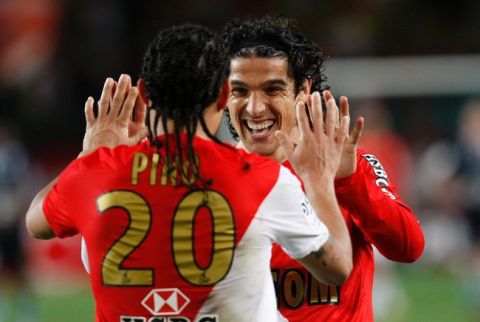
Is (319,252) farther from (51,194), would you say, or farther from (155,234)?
(51,194)

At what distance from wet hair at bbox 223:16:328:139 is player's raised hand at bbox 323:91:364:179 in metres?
0.78

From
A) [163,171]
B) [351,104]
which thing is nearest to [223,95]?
[163,171]

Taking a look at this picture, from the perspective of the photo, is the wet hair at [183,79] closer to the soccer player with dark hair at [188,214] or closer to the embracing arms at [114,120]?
the soccer player with dark hair at [188,214]

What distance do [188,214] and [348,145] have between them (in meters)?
0.82

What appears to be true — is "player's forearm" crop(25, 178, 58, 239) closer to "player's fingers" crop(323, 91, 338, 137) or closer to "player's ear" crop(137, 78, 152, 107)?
"player's ear" crop(137, 78, 152, 107)

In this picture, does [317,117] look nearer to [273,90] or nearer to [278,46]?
[273,90]

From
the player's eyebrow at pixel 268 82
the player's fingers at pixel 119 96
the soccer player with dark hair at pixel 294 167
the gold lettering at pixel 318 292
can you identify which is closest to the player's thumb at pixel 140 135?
the player's fingers at pixel 119 96

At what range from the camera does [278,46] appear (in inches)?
183

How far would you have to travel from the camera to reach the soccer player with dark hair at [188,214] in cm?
334

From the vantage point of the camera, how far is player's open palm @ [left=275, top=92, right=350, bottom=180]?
3.61 meters

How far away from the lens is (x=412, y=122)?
1677 centimetres

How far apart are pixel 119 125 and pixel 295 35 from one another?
4.15 feet

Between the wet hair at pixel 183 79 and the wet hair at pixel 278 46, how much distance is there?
115 centimetres

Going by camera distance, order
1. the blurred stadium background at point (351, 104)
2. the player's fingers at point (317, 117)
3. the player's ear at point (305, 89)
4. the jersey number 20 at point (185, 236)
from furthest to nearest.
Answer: the blurred stadium background at point (351, 104) → the player's ear at point (305, 89) → the player's fingers at point (317, 117) → the jersey number 20 at point (185, 236)
